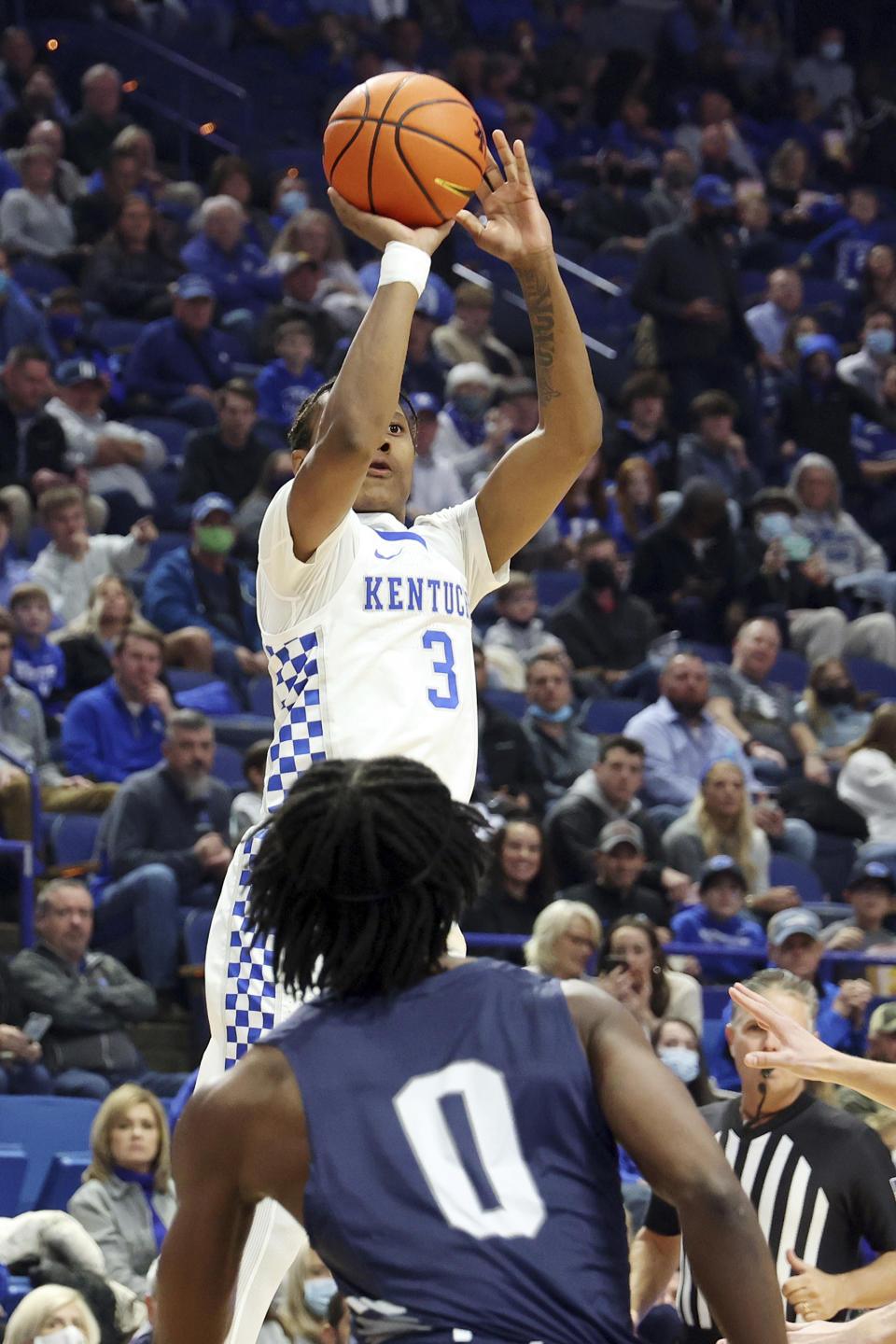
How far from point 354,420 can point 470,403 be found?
9.45 m

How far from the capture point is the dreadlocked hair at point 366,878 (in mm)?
2578

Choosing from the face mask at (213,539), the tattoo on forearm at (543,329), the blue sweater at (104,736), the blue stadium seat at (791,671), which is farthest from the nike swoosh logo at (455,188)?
the blue stadium seat at (791,671)

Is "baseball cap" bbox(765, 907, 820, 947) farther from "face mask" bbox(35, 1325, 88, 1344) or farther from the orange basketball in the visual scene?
the orange basketball

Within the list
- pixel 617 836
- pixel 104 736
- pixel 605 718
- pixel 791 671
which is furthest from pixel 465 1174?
pixel 791 671

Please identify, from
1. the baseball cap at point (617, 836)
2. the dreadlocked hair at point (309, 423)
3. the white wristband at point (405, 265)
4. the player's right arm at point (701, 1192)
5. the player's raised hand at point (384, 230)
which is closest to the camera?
the player's right arm at point (701, 1192)

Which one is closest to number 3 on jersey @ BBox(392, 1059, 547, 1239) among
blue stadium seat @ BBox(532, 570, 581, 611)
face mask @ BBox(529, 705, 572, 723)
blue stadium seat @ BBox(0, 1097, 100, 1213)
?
blue stadium seat @ BBox(0, 1097, 100, 1213)

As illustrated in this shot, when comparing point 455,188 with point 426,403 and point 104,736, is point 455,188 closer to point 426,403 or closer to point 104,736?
point 104,736

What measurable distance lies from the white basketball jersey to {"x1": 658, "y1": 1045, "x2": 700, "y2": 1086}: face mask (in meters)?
3.54

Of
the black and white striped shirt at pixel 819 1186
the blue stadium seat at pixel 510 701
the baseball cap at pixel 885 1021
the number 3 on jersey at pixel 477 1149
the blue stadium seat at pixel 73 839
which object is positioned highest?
the blue stadium seat at pixel 510 701

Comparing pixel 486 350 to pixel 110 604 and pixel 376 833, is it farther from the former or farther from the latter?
pixel 376 833

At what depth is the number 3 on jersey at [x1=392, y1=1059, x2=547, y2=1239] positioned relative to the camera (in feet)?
7.96

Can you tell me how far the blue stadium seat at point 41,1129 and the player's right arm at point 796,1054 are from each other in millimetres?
4500

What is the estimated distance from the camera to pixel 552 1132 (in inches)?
97.6

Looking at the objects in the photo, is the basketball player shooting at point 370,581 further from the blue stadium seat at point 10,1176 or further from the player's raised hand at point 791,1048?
the blue stadium seat at point 10,1176
